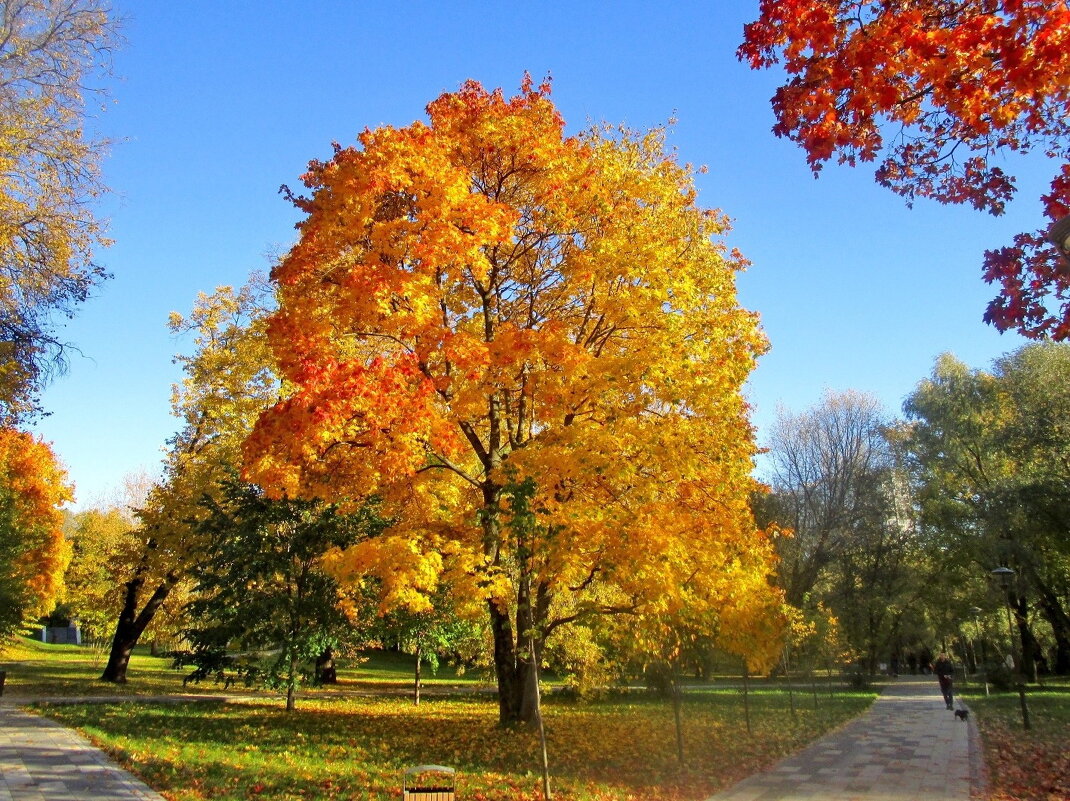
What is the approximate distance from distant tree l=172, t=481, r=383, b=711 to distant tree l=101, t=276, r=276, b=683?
2272mm

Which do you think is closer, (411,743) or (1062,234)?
(1062,234)

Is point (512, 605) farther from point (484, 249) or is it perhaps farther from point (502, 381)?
point (484, 249)

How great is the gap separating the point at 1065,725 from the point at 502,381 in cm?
1433

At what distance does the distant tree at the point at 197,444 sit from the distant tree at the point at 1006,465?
24.8 m

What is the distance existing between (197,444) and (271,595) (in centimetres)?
873

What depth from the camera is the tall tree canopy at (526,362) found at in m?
9.19

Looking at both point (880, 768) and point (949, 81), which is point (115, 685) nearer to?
point (880, 768)

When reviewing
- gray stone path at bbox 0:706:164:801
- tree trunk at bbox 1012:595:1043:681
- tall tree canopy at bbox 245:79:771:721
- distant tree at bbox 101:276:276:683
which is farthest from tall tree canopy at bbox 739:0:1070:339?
tree trunk at bbox 1012:595:1043:681

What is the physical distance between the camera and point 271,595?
606 inches

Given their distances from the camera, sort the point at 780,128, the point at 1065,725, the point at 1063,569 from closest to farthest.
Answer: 1. the point at 780,128
2. the point at 1065,725
3. the point at 1063,569

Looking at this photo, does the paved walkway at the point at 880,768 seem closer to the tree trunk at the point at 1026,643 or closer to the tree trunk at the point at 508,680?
the tree trunk at the point at 508,680

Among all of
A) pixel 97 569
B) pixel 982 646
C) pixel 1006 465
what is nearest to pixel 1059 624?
pixel 1006 465

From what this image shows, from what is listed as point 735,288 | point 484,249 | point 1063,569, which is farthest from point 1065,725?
point 1063,569

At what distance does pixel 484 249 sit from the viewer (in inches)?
472
